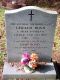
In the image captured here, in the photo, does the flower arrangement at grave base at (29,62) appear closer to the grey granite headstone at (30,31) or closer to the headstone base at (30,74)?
the headstone base at (30,74)

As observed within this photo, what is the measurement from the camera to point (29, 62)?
5180 mm

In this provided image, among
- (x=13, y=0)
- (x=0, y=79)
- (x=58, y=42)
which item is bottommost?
(x=0, y=79)

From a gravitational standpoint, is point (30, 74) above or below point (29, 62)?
below

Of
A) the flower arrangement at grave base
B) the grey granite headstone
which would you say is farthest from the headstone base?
the grey granite headstone

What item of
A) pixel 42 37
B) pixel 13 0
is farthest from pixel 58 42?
pixel 13 0

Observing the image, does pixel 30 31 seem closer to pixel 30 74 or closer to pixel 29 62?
pixel 29 62

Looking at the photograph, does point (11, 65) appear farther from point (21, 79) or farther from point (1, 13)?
point (1, 13)

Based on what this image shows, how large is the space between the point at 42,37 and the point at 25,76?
83cm

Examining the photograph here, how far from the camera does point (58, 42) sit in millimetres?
7328

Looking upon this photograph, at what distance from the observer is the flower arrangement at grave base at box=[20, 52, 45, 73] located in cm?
517

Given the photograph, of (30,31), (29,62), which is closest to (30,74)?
(29,62)

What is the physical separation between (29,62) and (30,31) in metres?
0.60

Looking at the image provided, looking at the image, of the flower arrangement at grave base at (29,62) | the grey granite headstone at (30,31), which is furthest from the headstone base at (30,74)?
the grey granite headstone at (30,31)

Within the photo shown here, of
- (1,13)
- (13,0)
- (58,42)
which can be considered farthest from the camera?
(13,0)
